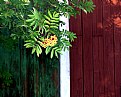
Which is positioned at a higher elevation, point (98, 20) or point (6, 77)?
point (98, 20)

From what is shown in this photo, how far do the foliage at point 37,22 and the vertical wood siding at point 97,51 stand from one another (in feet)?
3.85

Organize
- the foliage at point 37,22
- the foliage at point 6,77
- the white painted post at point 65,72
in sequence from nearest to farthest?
the foliage at point 37,22
the foliage at point 6,77
the white painted post at point 65,72

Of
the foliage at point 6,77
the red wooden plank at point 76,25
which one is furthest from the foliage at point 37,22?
the red wooden plank at point 76,25

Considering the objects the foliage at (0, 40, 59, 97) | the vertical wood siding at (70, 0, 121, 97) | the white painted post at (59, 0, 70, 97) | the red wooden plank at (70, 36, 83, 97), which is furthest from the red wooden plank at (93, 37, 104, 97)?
the foliage at (0, 40, 59, 97)

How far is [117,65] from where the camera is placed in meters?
3.94

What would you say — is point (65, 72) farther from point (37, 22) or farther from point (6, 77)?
point (37, 22)

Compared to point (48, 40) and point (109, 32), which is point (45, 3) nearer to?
point (48, 40)

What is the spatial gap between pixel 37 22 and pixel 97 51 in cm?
184

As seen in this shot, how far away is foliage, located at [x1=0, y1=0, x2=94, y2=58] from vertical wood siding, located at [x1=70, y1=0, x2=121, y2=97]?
1173mm

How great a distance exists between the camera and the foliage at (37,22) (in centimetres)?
225

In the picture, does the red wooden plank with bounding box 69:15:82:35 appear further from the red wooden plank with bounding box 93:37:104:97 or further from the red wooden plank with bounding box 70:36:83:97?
the red wooden plank with bounding box 93:37:104:97

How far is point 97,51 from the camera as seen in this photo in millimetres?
3936

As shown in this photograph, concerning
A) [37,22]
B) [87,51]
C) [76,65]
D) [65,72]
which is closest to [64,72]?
[65,72]

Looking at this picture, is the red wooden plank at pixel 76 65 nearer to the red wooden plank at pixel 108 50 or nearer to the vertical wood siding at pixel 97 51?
the vertical wood siding at pixel 97 51
